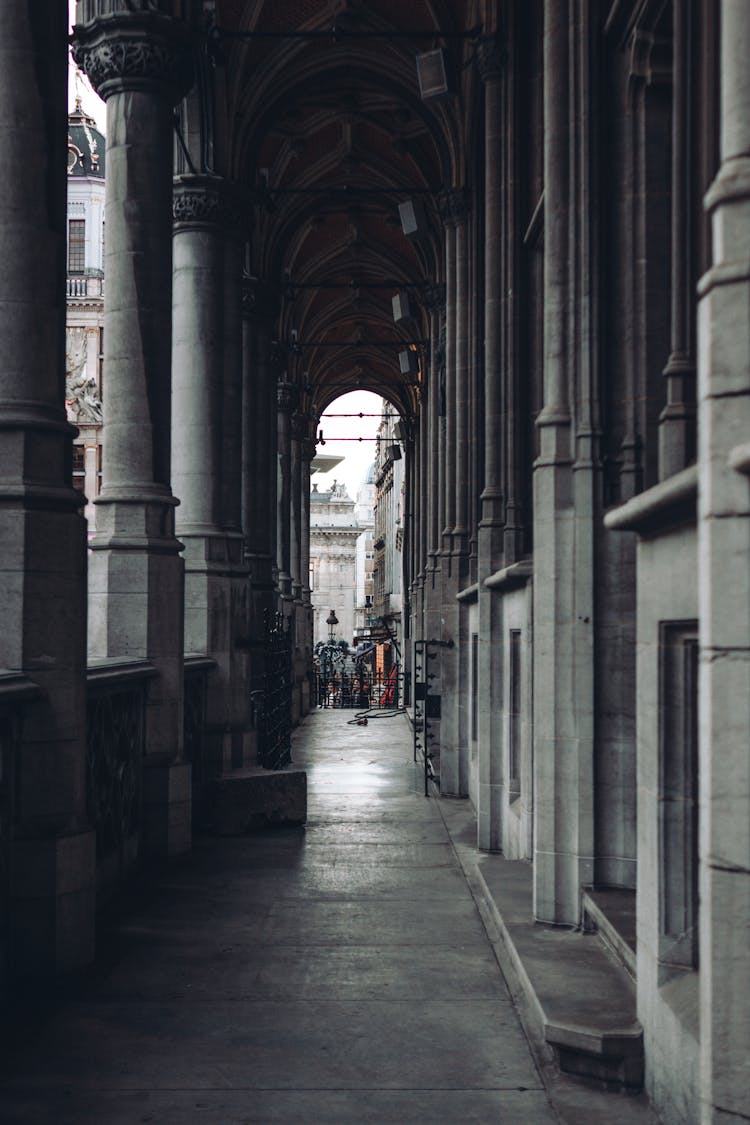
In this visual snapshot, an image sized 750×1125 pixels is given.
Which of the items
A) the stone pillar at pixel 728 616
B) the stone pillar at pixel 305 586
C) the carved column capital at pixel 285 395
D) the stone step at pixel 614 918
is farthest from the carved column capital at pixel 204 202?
the carved column capital at pixel 285 395

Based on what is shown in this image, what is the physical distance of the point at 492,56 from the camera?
15539 millimetres

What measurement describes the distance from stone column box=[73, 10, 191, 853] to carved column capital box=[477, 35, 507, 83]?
3.81 metres

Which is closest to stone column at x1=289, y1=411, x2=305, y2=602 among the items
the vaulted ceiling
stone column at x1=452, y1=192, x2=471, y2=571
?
the vaulted ceiling

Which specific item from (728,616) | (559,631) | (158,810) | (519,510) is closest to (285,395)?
(519,510)

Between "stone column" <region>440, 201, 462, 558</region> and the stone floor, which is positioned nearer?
the stone floor

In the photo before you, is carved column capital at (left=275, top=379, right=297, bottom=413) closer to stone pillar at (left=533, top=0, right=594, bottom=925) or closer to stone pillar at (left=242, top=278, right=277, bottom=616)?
stone pillar at (left=242, top=278, right=277, bottom=616)

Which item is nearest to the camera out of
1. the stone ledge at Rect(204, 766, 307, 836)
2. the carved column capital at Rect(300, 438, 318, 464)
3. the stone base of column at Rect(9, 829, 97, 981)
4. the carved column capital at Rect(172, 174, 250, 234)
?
the stone base of column at Rect(9, 829, 97, 981)

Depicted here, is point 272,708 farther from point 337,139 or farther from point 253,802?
point 337,139

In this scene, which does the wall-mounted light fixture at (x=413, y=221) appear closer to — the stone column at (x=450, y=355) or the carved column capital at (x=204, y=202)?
the stone column at (x=450, y=355)

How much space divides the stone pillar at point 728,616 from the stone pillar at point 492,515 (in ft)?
29.7

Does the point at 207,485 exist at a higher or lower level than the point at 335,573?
lower

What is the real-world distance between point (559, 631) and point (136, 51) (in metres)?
8.40

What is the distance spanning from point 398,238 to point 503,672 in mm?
25927

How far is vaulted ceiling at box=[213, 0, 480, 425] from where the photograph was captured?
73.1 feet
